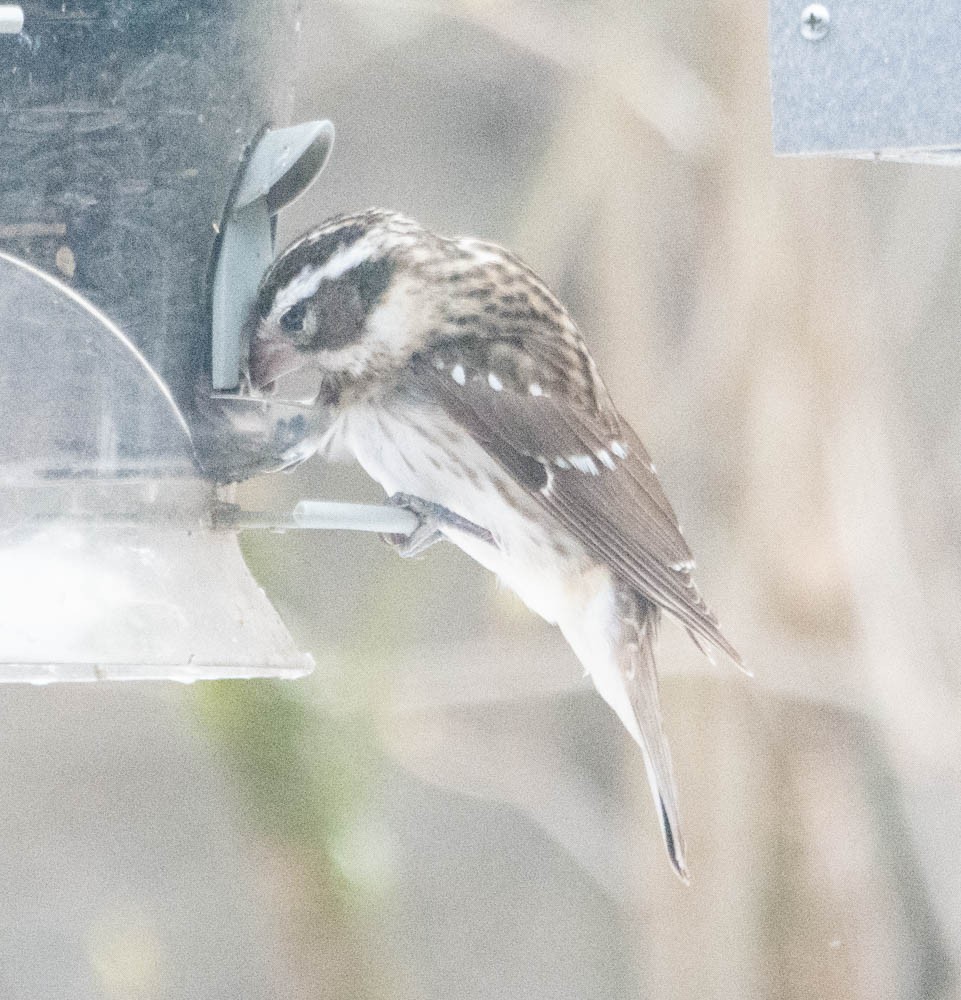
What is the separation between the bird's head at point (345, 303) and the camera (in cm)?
311

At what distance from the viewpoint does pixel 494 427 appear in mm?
3461

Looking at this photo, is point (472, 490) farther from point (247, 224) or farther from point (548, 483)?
→ point (247, 224)

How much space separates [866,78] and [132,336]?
43.8 inches

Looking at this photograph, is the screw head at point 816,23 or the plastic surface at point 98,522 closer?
the plastic surface at point 98,522

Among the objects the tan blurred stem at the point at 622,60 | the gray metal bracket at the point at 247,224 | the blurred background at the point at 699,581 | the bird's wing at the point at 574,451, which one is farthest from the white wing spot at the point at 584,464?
the tan blurred stem at the point at 622,60

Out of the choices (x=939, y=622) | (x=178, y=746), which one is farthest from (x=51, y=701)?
(x=939, y=622)

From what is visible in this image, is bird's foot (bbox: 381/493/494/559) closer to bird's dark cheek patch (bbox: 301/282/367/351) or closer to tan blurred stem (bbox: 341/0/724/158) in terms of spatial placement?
bird's dark cheek patch (bbox: 301/282/367/351)

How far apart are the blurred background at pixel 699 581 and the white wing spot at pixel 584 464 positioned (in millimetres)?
2415

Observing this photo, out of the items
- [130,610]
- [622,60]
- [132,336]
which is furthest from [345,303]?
[622,60]

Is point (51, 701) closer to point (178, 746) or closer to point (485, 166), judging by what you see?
point (178, 746)

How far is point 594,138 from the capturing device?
6535 millimetres

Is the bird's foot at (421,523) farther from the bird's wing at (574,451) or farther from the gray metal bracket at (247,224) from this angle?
the gray metal bracket at (247,224)

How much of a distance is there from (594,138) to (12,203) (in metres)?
3.98

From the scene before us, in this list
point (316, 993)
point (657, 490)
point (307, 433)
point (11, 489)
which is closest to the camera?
point (11, 489)
